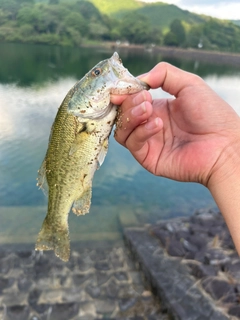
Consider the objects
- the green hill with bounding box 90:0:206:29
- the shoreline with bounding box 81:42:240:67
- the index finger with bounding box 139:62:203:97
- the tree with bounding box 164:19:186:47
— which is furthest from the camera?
the green hill with bounding box 90:0:206:29

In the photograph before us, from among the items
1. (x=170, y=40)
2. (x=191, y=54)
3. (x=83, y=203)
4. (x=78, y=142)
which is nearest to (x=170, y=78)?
(x=78, y=142)

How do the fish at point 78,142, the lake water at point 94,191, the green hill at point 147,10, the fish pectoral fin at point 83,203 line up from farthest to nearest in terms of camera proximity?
the green hill at point 147,10, the lake water at point 94,191, the fish pectoral fin at point 83,203, the fish at point 78,142

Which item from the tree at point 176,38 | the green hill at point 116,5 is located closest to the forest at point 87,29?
the tree at point 176,38

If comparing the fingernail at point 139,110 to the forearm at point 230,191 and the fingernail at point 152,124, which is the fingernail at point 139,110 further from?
the forearm at point 230,191

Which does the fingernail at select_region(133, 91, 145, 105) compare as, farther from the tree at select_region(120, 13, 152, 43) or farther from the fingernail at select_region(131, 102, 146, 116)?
the tree at select_region(120, 13, 152, 43)

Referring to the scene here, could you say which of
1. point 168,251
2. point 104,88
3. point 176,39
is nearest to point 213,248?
point 168,251

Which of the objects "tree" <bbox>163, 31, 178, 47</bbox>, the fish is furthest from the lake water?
"tree" <bbox>163, 31, 178, 47</bbox>

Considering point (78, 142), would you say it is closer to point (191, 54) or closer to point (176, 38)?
point (191, 54)
